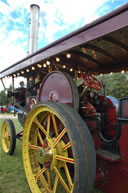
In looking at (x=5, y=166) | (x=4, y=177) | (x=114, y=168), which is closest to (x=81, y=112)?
(x=114, y=168)

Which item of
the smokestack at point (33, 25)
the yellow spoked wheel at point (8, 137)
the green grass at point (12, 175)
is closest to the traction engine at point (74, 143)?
the green grass at point (12, 175)

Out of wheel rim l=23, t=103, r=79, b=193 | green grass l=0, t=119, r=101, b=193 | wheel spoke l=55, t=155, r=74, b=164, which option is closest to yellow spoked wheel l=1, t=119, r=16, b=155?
green grass l=0, t=119, r=101, b=193

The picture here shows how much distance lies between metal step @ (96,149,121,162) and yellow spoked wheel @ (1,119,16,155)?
2.03m

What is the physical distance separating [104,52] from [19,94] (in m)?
2.28

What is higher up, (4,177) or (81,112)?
(81,112)

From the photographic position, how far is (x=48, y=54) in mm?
1882

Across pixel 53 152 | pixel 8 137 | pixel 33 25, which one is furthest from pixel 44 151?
pixel 33 25

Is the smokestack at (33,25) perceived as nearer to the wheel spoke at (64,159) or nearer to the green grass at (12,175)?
the green grass at (12,175)

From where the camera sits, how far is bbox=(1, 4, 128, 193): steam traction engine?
49.4 inches

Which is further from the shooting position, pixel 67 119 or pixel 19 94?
pixel 19 94

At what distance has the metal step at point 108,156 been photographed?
149 centimetres

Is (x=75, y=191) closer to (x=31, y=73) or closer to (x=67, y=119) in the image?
(x=67, y=119)

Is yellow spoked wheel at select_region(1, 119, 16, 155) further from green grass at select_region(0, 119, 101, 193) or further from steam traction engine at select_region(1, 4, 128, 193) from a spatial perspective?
steam traction engine at select_region(1, 4, 128, 193)

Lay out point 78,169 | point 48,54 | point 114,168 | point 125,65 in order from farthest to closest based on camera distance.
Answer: point 125,65, point 48,54, point 114,168, point 78,169
